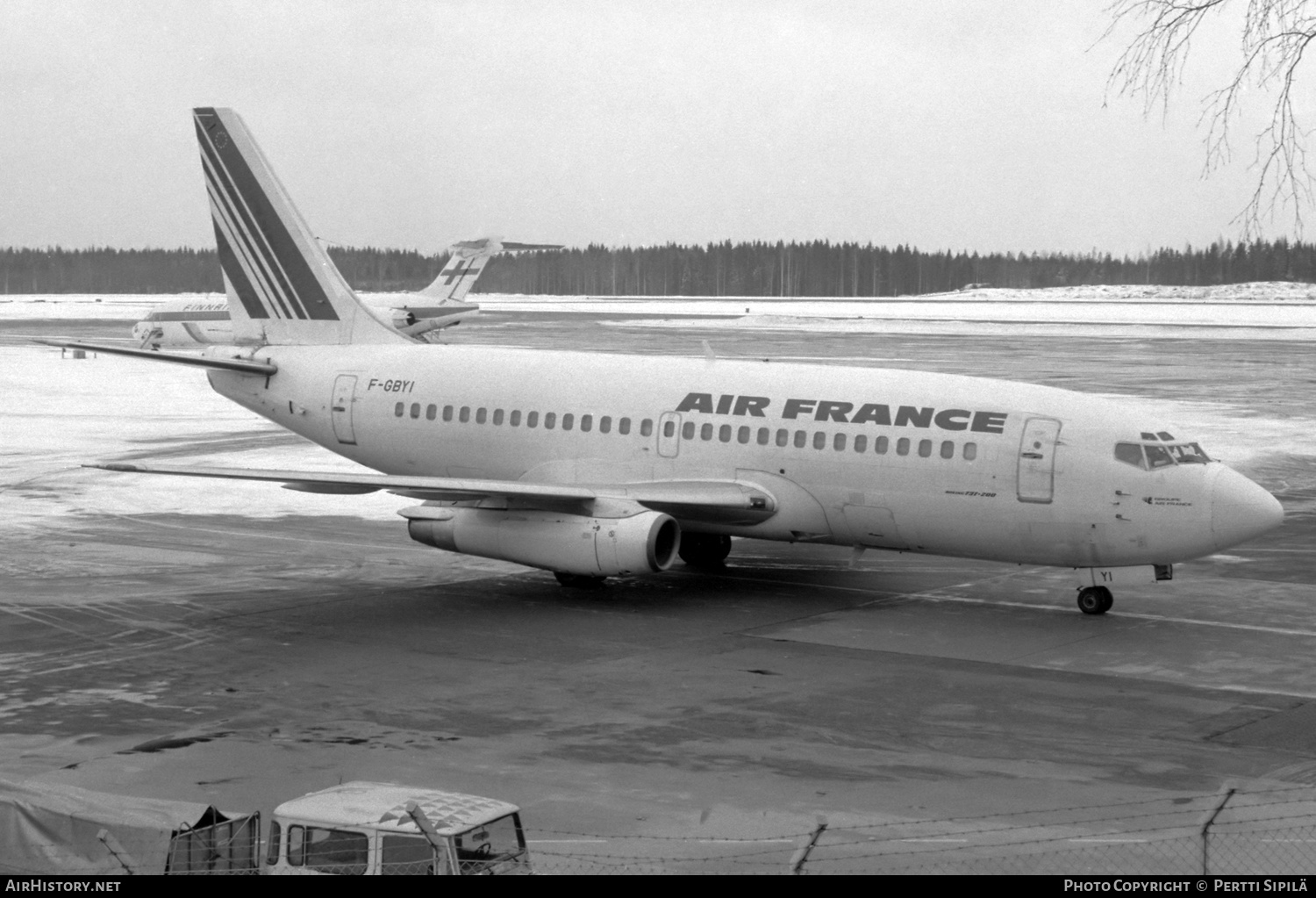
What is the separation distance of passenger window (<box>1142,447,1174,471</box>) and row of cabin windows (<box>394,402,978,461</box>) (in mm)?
2605

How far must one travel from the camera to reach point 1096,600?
25547 millimetres

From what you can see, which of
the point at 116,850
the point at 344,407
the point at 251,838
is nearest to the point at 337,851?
the point at 251,838

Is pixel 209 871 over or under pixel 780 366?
under

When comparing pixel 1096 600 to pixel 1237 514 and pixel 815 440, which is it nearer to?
pixel 1237 514

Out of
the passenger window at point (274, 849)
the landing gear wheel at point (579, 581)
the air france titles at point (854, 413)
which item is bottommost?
the landing gear wheel at point (579, 581)

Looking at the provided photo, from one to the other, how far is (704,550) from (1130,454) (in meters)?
8.18

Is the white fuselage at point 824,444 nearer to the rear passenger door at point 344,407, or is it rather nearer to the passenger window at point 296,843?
the rear passenger door at point 344,407

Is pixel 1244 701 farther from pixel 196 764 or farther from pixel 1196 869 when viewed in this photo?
pixel 196 764

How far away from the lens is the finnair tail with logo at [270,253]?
111ft

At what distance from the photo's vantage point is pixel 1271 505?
2436 cm

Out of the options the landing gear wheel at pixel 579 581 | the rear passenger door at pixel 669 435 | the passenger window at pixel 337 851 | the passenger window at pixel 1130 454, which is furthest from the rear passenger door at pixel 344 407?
the passenger window at pixel 337 851

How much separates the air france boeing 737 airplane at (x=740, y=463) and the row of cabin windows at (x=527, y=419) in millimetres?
39

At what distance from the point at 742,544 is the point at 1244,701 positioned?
1370 cm

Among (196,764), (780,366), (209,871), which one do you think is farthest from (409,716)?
(780,366)
